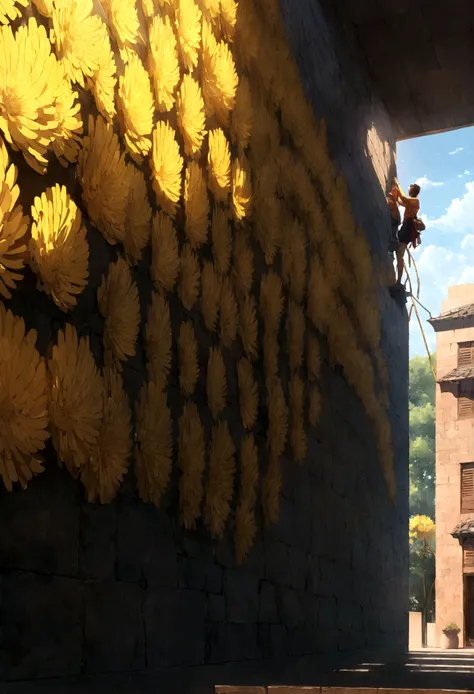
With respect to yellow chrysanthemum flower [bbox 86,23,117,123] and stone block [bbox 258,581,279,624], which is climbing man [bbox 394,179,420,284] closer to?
stone block [bbox 258,581,279,624]

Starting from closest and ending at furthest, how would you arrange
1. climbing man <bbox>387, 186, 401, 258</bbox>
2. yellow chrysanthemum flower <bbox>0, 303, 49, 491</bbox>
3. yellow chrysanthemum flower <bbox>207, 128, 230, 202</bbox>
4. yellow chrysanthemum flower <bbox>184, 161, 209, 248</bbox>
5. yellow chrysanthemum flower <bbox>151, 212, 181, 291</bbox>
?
yellow chrysanthemum flower <bbox>0, 303, 49, 491</bbox>
yellow chrysanthemum flower <bbox>151, 212, 181, 291</bbox>
yellow chrysanthemum flower <bbox>184, 161, 209, 248</bbox>
yellow chrysanthemum flower <bbox>207, 128, 230, 202</bbox>
climbing man <bbox>387, 186, 401, 258</bbox>

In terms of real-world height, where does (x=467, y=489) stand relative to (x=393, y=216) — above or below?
below

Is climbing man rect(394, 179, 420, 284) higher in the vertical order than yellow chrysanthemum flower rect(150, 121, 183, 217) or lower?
higher

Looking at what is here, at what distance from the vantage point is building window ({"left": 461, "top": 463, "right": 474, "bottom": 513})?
19.1 meters

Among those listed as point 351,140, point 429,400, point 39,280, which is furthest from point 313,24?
point 429,400

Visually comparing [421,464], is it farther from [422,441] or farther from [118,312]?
[118,312]

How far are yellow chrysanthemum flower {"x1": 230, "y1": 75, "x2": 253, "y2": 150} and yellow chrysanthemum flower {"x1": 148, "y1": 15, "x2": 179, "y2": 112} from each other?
816 mm

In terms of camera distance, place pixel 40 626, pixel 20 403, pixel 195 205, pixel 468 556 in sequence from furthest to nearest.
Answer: pixel 468 556 < pixel 195 205 < pixel 40 626 < pixel 20 403

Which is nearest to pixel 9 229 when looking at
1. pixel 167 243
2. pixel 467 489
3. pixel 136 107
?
pixel 136 107

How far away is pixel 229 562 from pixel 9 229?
7.36 feet

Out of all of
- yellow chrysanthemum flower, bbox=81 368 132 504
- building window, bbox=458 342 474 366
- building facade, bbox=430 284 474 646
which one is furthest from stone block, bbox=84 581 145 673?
building window, bbox=458 342 474 366

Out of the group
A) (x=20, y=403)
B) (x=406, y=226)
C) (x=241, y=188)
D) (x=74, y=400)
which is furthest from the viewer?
(x=406, y=226)

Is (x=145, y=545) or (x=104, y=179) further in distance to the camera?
(x=145, y=545)

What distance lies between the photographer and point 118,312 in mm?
3145
